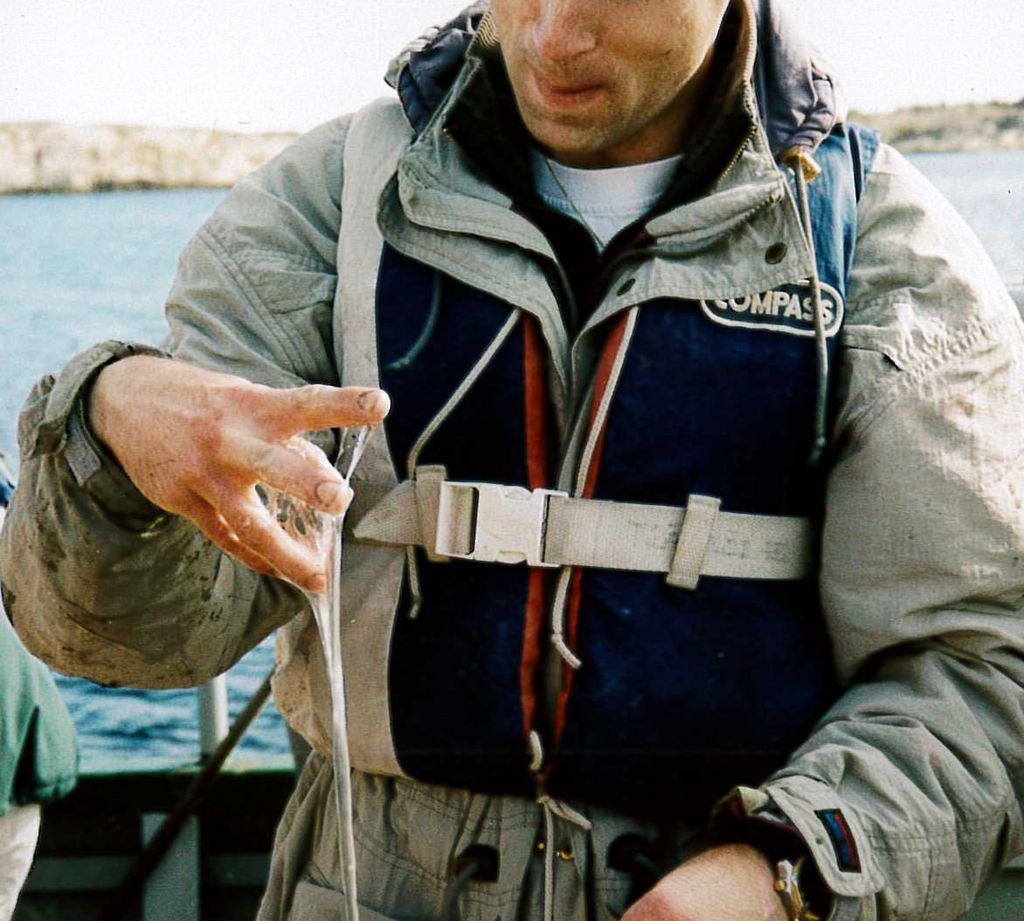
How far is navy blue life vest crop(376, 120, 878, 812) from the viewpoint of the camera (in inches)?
79.4

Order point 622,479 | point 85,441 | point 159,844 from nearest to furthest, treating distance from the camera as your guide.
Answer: point 85,441 → point 622,479 → point 159,844

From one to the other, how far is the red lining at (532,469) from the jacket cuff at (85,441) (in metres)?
0.53

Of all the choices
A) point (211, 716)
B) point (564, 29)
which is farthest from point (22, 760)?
point (564, 29)

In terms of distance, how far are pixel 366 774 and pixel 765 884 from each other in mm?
651

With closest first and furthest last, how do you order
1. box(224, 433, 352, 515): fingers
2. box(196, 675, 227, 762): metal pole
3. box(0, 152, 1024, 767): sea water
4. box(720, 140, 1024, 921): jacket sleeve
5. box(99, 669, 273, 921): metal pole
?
box(224, 433, 352, 515): fingers, box(720, 140, 1024, 921): jacket sleeve, box(99, 669, 273, 921): metal pole, box(196, 675, 227, 762): metal pole, box(0, 152, 1024, 767): sea water

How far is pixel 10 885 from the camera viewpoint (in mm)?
3012

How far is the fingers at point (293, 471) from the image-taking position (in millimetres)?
1453

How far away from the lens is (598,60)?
195 cm

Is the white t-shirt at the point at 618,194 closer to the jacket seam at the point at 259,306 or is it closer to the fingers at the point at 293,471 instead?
the jacket seam at the point at 259,306

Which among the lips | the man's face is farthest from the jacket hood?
the lips

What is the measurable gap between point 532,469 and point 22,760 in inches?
60.9

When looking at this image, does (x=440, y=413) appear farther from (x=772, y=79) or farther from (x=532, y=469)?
(x=772, y=79)

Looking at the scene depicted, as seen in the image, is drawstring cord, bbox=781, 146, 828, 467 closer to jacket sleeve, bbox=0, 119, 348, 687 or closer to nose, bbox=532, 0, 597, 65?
nose, bbox=532, 0, 597, 65

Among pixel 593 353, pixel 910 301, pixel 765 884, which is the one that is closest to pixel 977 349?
pixel 910 301
